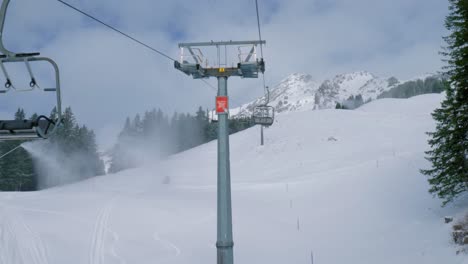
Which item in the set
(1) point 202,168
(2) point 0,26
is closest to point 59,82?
(2) point 0,26

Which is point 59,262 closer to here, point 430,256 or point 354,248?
point 354,248

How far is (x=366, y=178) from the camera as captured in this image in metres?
28.8

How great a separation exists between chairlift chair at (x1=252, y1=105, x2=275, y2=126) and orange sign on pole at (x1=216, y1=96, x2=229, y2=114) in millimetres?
17974

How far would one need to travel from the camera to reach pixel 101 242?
598 inches

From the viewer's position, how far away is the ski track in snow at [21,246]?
11.1 metres

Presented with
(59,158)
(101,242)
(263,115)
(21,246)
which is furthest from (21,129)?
(59,158)

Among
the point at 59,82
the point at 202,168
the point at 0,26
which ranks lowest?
the point at 202,168

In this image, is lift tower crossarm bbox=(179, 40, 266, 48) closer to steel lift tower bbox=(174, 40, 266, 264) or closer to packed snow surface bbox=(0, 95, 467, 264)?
steel lift tower bbox=(174, 40, 266, 264)

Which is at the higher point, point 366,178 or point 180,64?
point 180,64

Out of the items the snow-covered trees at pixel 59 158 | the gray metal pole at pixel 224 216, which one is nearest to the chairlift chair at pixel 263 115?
the gray metal pole at pixel 224 216

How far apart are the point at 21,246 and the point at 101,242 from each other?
10.3 ft

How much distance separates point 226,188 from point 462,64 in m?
10.6

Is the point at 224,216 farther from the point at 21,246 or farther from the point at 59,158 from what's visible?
the point at 59,158

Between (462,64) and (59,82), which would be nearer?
(59,82)
